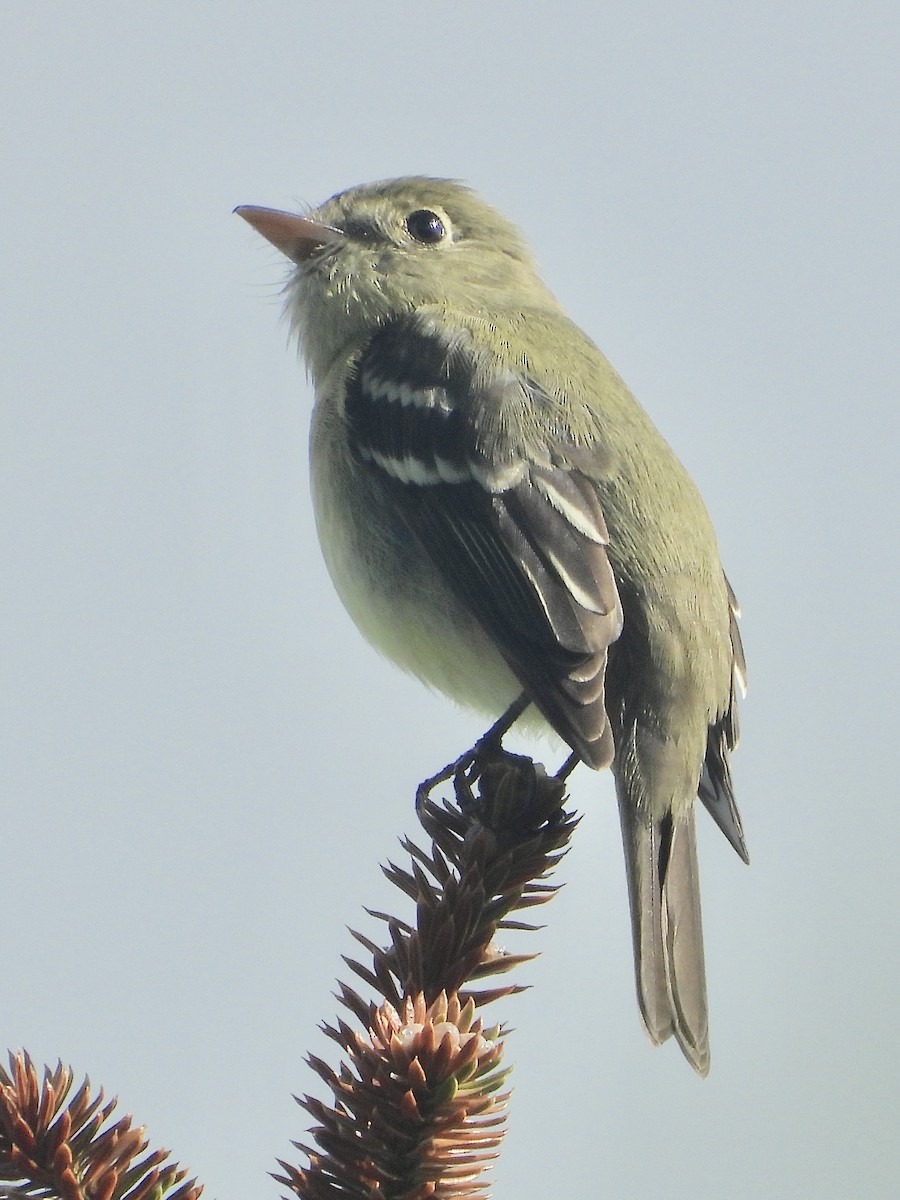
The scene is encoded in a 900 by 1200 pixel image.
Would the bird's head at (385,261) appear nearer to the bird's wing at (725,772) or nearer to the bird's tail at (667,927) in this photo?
the bird's wing at (725,772)

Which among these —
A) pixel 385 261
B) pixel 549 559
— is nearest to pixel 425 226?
pixel 385 261

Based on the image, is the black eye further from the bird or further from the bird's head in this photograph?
the bird

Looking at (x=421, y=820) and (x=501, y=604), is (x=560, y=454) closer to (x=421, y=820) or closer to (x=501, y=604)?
(x=501, y=604)

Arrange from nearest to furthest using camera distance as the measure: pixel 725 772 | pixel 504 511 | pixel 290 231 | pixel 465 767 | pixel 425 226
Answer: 1. pixel 465 767
2. pixel 504 511
3. pixel 725 772
4. pixel 290 231
5. pixel 425 226

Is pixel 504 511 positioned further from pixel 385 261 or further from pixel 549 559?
pixel 385 261

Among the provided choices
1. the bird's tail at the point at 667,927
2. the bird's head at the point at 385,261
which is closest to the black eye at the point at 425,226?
the bird's head at the point at 385,261

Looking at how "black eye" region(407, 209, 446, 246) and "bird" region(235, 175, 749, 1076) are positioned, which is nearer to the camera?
"bird" region(235, 175, 749, 1076)

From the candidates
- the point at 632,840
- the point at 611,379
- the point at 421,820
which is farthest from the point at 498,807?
the point at 611,379

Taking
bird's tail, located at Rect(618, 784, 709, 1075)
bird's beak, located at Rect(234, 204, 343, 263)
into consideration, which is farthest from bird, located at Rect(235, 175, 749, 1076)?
bird's beak, located at Rect(234, 204, 343, 263)
